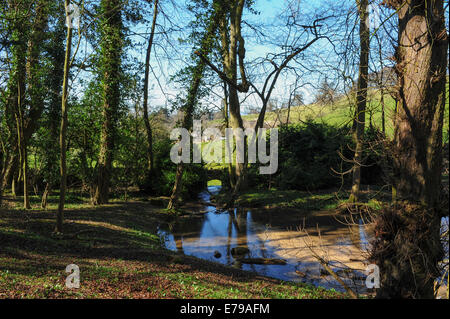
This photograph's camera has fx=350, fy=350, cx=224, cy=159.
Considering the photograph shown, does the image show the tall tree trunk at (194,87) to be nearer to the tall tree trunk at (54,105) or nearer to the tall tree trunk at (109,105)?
the tall tree trunk at (109,105)

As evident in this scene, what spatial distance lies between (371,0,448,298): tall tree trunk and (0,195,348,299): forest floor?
1.57 meters

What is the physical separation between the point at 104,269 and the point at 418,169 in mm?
4726

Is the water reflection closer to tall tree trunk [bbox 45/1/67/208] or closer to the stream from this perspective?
the stream

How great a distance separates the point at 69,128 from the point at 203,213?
6.17 meters

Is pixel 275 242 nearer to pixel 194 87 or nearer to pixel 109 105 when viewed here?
pixel 194 87

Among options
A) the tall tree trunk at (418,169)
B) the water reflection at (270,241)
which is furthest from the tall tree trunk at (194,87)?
the tall tree trunk at (418,169)

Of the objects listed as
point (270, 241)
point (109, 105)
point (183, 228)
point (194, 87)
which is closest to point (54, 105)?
point (109, 105)

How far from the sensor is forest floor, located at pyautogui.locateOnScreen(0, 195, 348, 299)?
459cm

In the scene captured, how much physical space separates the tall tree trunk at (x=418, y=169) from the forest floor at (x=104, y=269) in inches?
61.8

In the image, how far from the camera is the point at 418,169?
12.9 feet

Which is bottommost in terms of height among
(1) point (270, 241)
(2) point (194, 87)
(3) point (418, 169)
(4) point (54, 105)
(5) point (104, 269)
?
(1) point (270, 241)

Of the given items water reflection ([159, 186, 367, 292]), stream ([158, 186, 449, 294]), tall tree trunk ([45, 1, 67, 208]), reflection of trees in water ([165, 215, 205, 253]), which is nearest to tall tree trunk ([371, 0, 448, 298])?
stream ([158, 186, 449, 294])

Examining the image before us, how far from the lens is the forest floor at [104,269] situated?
4.59 meters

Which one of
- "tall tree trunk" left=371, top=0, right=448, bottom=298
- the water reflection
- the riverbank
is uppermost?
"tall tree trunk" left=371, top=0, right=448, bottom=298
